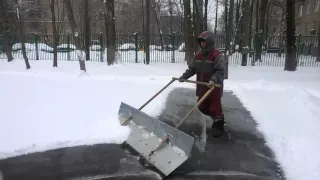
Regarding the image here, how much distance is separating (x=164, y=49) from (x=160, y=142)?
16078 mm

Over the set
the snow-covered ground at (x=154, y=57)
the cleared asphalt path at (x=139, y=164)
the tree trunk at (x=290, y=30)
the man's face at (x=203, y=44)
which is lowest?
the cleared asphalt path at (x=139, y=164)

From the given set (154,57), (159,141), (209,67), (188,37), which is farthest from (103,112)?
(154,57)

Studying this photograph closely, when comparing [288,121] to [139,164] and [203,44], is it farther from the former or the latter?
[139,164]

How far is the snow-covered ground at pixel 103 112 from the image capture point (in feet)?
15.9

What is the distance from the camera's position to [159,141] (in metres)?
4.52

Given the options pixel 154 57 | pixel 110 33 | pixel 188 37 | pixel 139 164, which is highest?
pixel 110 33

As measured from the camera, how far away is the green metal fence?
19156 millimetres

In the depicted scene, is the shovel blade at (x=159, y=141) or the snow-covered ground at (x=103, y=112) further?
the snow-covered ground at (x=103, y=112)

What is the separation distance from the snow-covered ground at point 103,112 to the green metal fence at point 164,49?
27.7 ft

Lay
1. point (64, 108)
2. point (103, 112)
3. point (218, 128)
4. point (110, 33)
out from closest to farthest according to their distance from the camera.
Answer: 1. point (218, 128)
2. point (103, 112)
3. point (64, 108)
4. point (110, 33)

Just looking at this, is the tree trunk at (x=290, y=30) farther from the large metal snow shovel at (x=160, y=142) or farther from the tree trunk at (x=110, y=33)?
the large metal snow shovel at (x=160, y=142)

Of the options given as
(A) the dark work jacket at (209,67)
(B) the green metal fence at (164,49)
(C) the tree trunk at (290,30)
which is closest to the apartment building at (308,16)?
(B) the green metal fence at (164,49)

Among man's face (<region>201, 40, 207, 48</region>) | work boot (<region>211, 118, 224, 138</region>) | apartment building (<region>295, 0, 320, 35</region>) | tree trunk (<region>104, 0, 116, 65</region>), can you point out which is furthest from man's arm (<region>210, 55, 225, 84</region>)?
apartment building (<region>295, 0, 320, 35</region>)

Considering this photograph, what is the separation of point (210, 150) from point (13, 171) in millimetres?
2853
